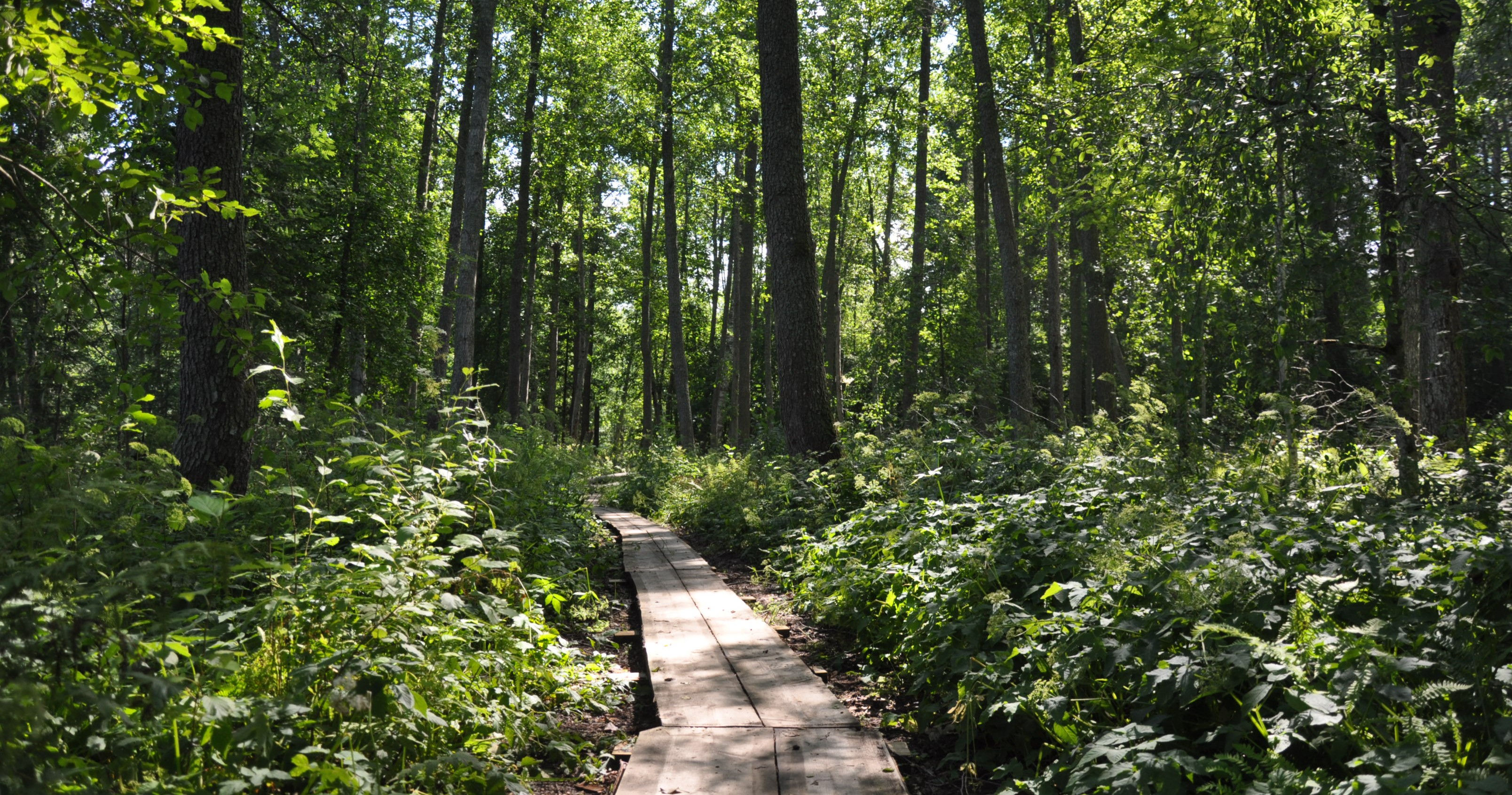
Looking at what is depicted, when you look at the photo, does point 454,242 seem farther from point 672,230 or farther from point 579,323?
point 579,323

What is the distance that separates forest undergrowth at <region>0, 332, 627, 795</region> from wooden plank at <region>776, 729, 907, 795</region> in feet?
2.85

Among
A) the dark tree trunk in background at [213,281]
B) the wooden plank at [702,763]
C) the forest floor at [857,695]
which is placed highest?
the dark tree trunk in background at [213,281]

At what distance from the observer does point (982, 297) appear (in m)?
25.1

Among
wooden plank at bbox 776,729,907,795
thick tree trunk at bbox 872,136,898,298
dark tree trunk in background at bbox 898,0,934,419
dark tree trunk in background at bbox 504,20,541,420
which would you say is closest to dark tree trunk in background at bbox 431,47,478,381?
dark tree trunk in background at bbox 504,20,541,420

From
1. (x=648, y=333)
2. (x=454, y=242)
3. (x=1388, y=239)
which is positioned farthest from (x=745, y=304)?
(x=1388, y=239)

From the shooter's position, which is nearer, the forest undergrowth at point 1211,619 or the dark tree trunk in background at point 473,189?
the forest undergrowth at point 1211,619

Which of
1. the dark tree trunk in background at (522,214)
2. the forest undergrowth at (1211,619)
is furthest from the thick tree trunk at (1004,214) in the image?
the dark tree trunk in background at (522,214)

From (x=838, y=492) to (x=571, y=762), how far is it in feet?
18.9

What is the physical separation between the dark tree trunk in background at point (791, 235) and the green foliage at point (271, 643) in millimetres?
5571

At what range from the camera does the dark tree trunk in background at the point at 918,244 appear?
68.7 feet

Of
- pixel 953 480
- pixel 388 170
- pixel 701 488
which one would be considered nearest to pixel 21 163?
pixel 953 480

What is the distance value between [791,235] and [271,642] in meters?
8.26

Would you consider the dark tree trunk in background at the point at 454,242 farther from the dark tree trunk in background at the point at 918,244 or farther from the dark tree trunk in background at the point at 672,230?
the dark tree trunk in background at the point at 918,244

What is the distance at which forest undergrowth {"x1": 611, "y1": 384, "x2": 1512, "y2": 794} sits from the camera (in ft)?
8.32
